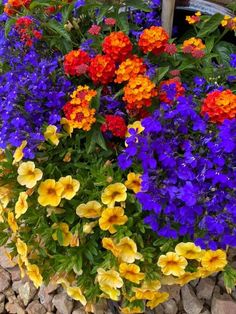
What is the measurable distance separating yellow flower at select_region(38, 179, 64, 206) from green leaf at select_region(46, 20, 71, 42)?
71cm

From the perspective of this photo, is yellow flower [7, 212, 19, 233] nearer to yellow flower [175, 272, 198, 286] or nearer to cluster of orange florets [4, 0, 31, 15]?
yellow flower [175, 272, 198, 286]

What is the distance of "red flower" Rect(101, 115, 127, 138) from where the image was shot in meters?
2.08

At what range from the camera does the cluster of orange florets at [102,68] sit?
2.14 meters

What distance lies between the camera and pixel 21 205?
204 centimetres

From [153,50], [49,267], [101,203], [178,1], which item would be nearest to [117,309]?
[49,267]

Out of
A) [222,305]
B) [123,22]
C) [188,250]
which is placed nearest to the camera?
[188,250]

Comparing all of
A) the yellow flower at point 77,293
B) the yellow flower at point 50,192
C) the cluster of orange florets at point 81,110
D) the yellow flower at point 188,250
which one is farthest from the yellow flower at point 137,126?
the yellow flower at point 77,293

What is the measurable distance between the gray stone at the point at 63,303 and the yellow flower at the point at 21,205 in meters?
0.60

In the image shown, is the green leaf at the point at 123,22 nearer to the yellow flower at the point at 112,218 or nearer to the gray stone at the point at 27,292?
the yellow flower at the point at 112,218

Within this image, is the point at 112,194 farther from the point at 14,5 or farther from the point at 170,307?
the point at 14,5

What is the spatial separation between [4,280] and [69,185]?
0.88 meters

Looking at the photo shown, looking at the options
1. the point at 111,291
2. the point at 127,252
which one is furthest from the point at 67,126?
the point at 111,291

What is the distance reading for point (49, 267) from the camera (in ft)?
7.12

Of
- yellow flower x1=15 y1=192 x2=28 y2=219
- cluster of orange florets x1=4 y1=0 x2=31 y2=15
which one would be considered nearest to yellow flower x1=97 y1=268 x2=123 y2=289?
yellow flower x1=15 y1=192 x2=28 y2=219
